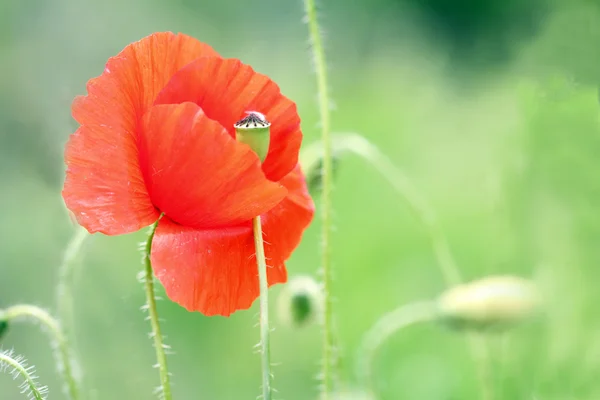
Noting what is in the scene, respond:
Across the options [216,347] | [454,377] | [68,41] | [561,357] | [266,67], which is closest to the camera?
[561,357]

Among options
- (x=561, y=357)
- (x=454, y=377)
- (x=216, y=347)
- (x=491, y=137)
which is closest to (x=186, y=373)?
(x=216, y=347)

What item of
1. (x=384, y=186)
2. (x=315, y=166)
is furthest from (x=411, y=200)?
(x=384, y=186)

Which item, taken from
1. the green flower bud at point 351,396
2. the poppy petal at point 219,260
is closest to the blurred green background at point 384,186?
the green flower bud at point 351,396

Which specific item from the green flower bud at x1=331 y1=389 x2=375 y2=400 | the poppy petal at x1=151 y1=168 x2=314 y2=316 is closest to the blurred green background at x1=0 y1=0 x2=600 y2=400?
the green flower bud at x1=331 y1=389 x2=375 y2=400

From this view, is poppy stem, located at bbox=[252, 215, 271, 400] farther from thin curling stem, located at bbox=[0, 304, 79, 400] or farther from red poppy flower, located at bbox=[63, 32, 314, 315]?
thin curling stem, located at bbox=[0, 304, 79, 400]

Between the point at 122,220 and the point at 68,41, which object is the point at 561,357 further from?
the point at 68,41

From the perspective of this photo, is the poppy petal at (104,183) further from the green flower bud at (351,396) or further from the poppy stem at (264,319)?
the green flower bud at (351,396)
